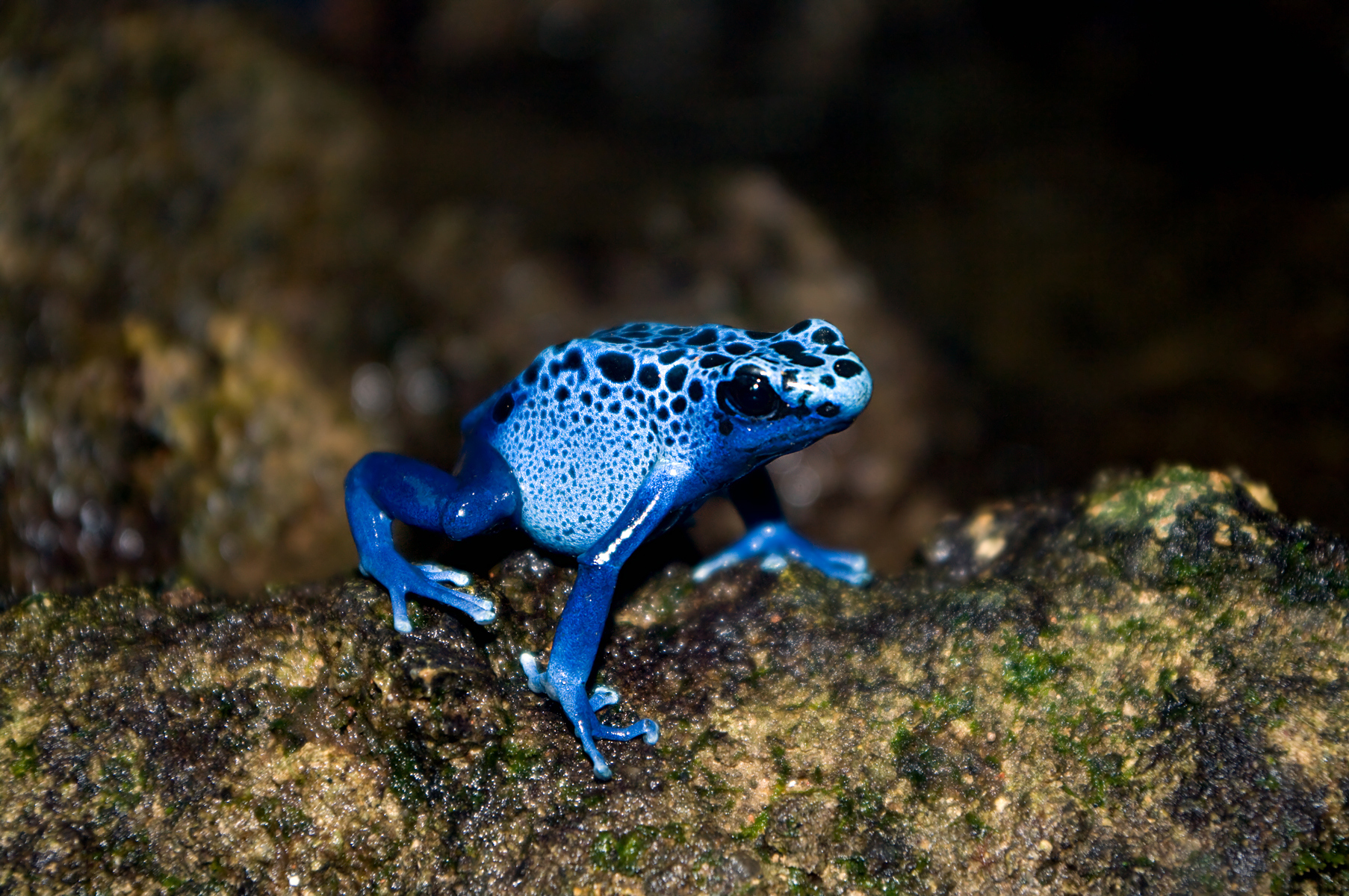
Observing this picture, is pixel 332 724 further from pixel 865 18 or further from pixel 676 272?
pixel 865 18

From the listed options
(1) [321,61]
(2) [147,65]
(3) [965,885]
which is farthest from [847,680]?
(1) [321,61]

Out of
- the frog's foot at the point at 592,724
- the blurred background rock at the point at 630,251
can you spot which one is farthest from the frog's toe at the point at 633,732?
the blurred background rock at the point at 630,251

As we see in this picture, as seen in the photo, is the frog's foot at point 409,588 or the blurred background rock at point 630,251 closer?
the frog's foot at point 409,588

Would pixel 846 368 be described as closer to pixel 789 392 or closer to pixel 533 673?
pixel 789 392

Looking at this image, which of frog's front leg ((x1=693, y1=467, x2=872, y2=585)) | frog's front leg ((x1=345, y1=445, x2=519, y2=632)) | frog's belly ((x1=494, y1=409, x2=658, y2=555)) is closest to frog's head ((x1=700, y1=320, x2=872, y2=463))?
frog's belly ((x1=494, y1=409, x2=658, y2=555))

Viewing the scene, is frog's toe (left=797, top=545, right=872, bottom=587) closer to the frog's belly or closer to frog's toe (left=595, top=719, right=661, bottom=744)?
the frog's belly

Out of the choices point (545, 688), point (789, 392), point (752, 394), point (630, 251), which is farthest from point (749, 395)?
point (630, 251)

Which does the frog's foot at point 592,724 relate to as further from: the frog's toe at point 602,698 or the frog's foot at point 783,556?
the frog's foot at point 783,556
